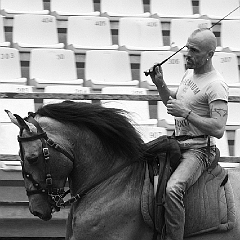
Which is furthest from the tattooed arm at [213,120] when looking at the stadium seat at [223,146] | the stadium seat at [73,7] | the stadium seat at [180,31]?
the stadium seat at [73,7]

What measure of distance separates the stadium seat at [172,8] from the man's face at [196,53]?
5.18 meters

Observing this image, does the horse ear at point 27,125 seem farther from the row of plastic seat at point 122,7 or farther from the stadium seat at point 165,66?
the row of plastic seat at point 122,7

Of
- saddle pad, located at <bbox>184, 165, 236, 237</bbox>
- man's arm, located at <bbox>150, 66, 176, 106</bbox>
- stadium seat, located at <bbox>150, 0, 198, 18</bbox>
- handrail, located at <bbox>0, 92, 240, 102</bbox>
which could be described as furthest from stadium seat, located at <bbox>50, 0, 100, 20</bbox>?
saddle pad, located at <bbox>184, 165, 236, 237</bbox>

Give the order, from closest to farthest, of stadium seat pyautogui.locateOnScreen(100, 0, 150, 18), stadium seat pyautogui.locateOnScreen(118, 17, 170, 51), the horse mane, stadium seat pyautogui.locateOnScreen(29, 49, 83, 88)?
the horse mane, stadium seat pyautogui.locateOnScreen(29, 49, 83, 88), stadium seat pyautogui.locateOnScreen(118, 17, 170, 51), stadium seat pyautogui.locateOnScreen(100, 0, 150, 18)

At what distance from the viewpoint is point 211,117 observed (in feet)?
15.3

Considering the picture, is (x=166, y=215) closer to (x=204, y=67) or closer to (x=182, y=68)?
(x=204, y=67)

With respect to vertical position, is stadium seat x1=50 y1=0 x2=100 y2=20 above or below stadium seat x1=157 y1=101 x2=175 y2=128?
above

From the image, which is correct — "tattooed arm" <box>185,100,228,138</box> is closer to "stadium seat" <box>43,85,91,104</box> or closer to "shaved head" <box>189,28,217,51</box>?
"shaved head" <box>189,28,217,51</box>

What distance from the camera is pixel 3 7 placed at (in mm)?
9555

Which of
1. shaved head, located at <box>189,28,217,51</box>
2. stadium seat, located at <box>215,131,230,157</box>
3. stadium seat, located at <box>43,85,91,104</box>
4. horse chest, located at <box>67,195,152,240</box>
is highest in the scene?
shaved head, located at <box>189,28,217,51</box>

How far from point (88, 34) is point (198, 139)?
4.65 metres

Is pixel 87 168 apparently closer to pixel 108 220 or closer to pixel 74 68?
pixel 108 220

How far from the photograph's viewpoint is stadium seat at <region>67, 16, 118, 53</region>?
361 inches

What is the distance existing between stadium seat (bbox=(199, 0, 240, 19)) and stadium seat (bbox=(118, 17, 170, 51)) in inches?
47.1
